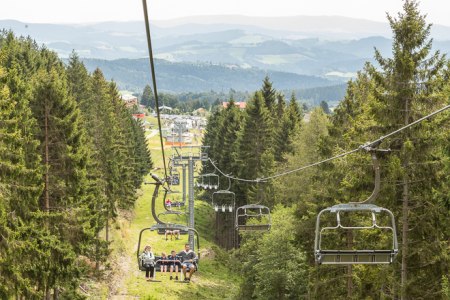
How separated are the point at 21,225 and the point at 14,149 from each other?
321 centimetres

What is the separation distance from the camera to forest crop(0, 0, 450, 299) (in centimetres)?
2105

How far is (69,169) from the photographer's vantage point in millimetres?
32125

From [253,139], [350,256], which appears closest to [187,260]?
[350,256]

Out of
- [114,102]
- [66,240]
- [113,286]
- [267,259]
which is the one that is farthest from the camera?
[114,102]

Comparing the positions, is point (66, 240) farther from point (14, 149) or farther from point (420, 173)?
point (420, 173)

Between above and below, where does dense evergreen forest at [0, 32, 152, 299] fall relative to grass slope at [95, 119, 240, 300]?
above

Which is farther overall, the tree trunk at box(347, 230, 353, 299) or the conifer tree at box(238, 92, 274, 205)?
the conifer tree at box(238, 92, 274, 205)

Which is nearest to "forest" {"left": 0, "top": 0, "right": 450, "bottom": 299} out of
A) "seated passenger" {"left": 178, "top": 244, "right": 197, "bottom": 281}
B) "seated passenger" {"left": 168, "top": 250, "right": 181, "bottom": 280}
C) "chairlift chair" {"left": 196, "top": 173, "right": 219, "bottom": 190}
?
"chairlift chair" {"left": 196, "top": 173, "right": 219, "bottom": 190}

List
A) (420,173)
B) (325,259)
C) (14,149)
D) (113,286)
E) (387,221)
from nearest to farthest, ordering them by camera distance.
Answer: (325,259) < (420,173) < (387,221) < (14,149) < (113,286)

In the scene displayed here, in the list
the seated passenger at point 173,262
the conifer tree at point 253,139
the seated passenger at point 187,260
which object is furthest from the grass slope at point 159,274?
the seated passenger at point 187,260

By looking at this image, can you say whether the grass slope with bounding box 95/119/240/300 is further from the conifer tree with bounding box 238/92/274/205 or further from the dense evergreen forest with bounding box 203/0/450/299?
the dense evergreen forest with bounding box 203/0/450/299

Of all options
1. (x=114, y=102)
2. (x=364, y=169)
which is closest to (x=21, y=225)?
(x=364, y=169)

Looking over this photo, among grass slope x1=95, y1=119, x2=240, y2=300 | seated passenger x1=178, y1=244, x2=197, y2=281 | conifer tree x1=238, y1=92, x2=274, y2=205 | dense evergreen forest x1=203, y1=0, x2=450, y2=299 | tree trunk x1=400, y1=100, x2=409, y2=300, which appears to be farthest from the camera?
conifer tree x1=238, y1=92, x2=274, y2=205

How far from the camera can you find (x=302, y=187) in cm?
4522
